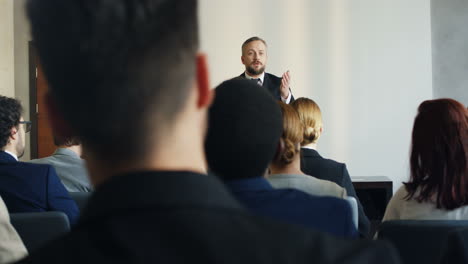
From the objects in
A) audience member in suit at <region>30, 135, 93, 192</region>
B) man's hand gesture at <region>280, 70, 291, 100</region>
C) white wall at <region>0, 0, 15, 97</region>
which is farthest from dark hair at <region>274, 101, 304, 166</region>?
white wall at <region>0, 0, 15, 97</region>

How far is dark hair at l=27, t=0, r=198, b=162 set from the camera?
58cm

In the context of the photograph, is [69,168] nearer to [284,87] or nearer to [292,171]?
[292,171]

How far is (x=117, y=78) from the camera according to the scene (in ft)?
1.91

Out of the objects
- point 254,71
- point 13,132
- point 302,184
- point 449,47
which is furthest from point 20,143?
point 449,47

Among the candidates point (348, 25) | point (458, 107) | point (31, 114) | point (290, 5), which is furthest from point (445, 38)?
point (458, 107)

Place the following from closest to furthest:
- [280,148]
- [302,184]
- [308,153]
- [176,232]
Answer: [176,232] < [280,148] < [302,184] < [308,153]

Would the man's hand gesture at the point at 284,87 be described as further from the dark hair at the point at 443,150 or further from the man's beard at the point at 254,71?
the dark hair at the point at 443,150

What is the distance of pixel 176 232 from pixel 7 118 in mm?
2874

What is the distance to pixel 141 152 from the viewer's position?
1.96 ft

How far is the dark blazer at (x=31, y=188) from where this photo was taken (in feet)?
9.87

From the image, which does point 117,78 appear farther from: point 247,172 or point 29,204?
point 29,204

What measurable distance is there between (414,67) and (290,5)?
63.9 inches

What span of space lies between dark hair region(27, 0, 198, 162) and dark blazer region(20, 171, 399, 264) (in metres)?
0.04

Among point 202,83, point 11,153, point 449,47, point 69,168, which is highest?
point 449,47
